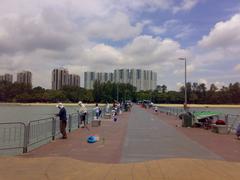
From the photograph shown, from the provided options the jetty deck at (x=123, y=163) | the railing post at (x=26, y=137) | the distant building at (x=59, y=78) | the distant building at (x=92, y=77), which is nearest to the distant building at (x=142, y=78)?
the distant building at (x=92, y=77)

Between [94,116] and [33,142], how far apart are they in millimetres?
18874

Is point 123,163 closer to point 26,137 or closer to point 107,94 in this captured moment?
point 26,137

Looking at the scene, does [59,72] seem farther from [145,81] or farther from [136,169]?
[136,169]

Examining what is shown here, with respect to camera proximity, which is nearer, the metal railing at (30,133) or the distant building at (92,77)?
the metal railing at (30,133)

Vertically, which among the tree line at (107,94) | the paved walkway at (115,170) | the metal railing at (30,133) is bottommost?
the paved walkway at (115,170)

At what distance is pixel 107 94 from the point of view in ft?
443

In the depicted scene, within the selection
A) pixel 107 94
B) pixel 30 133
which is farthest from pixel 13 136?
pixel 107 94

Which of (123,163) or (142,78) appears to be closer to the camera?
(123,163)

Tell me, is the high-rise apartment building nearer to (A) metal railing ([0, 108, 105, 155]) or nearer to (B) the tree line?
(B) the tree line

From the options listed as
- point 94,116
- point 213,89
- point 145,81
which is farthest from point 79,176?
point 145,81

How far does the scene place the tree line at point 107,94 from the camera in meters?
134

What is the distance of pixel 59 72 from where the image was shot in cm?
19512

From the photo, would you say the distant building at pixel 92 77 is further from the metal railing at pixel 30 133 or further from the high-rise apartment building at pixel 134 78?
the metal railing at pixel 30 133

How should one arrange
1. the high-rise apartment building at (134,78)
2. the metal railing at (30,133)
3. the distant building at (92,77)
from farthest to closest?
the distant building at (92,77) < the high-rise apartment building at (134,78) < the metal railing at (30,133)
